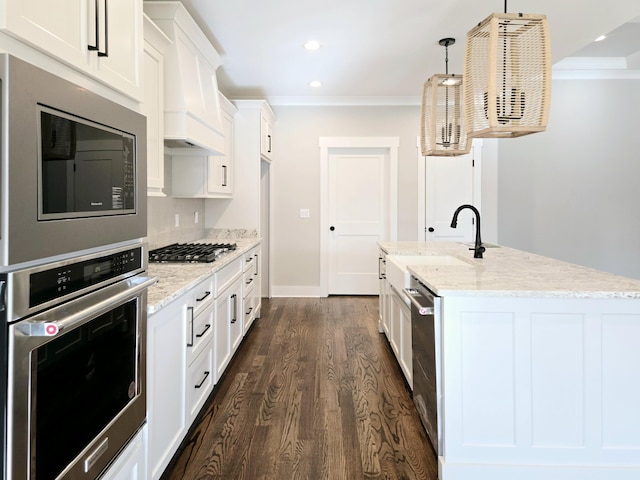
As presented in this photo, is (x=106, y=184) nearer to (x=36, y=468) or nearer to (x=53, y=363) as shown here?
(x=53, y=363)

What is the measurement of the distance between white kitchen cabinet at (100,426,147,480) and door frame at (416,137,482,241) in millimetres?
4431

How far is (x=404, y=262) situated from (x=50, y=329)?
2.45 m

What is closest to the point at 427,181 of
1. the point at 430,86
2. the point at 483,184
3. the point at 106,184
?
the point at 483,184

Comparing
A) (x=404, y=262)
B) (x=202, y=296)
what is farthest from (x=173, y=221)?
(x=404, y=262)

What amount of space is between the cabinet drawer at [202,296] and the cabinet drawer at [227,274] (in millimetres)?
156

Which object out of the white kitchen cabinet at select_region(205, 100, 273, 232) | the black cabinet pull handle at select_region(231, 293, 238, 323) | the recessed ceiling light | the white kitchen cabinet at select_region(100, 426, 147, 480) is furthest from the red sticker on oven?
the white kitchen cabinet at select_region(205, 100, 273, 232)

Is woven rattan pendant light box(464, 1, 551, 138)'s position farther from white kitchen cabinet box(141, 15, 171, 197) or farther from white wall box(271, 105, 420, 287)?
white wall box(271, 105, 420, 287)

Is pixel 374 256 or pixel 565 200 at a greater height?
pixel 565 200

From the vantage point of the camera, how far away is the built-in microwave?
77 cm

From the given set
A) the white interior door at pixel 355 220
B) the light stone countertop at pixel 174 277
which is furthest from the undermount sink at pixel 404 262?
the white interior door at pixel 355 220

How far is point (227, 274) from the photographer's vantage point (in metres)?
2.81

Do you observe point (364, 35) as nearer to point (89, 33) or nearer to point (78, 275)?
point (89, 33)

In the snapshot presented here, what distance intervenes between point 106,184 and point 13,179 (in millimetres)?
357

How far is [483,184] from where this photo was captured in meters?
5.20
